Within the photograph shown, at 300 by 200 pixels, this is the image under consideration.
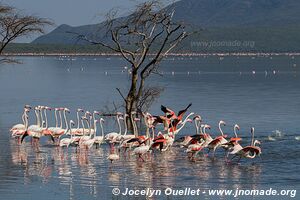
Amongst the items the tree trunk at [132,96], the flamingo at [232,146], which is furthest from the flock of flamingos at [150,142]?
the tree trunk at [132,96]

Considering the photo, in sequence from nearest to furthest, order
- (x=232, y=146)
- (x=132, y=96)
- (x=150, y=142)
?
(x=232, y=146), (x=150, y=142), (x=132, y=96)

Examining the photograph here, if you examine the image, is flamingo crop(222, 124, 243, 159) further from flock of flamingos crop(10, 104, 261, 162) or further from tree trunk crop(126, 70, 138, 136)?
tree trunk crop(126, 70, 138, 136)

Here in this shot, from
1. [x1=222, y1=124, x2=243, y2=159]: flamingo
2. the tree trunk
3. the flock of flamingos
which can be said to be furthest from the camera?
the tree trunk

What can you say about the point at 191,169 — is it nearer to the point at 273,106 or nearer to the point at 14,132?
the point at 14,132

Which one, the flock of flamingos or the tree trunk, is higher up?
the tree trunk

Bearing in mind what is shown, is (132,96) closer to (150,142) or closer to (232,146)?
(150,142)

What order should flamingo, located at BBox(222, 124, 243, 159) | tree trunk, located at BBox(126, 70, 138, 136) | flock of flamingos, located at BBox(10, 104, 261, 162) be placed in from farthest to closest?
tree trunk, located at BBox(126, 70, 138, 136) → flock of flamingos, located at BBox(10, 104, 261, 162) → flamingo, located at BBox(222, 124, 243, 159)

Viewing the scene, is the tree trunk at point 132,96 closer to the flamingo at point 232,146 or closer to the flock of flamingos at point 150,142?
the flock of flamingos at point 150,142

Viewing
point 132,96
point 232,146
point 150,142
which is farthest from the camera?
point 132,96

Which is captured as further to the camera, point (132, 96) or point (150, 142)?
point (132, 96)

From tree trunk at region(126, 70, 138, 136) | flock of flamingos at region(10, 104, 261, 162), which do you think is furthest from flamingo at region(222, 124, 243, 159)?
tree trunk at region(126, 70, 138, 136)

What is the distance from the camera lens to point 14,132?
25125 millimetres

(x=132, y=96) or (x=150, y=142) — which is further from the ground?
(x=132, y=96)

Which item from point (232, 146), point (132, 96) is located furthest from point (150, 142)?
point (132, 96)
